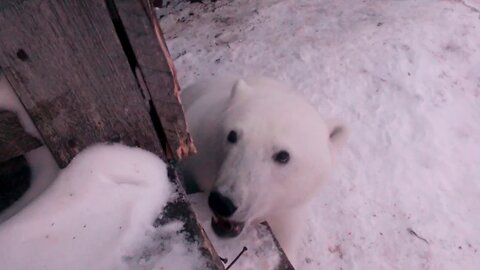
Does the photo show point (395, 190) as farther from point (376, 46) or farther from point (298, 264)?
point (376, 46)

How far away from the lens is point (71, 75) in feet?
4.64

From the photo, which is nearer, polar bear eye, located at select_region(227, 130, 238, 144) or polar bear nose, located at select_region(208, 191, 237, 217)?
polar bear nose, located at select_region(208, 191, 237, 217)

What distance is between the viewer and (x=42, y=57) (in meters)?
1.36

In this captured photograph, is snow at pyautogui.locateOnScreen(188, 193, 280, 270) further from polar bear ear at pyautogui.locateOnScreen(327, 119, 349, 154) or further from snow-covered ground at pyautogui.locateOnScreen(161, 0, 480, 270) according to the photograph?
snow-covered ground at pyautogui.locateOnScreen(161, 0, 480, 270)

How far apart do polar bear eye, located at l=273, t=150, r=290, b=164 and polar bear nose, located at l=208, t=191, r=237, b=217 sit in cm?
38

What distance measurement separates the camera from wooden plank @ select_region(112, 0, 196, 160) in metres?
1.37

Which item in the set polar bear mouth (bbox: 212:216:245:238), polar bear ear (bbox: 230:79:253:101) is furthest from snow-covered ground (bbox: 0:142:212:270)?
polar bear ear (bbox: 230:79:253:101)

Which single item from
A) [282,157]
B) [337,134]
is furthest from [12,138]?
[337,134]

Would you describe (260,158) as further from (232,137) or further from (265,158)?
(232,137)

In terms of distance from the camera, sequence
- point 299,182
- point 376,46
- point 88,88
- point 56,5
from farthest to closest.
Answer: point 376,46 → point 299,182 → point 88,88 → point 56,5

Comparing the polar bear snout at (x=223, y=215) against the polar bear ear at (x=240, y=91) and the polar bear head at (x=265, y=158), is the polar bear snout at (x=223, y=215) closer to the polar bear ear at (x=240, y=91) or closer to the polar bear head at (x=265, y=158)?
the polar bear head at (x=265, y=158)

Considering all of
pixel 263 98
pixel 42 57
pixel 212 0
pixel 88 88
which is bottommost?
pixel 212 0

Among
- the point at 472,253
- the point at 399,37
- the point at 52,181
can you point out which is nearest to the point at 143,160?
the point at 52,181

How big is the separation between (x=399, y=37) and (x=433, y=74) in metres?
0.61
